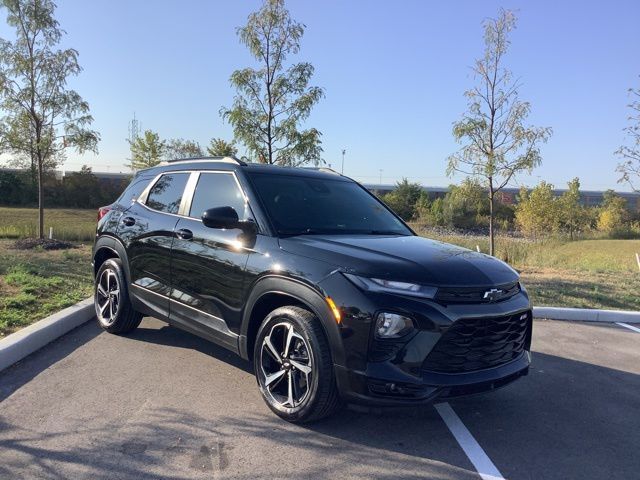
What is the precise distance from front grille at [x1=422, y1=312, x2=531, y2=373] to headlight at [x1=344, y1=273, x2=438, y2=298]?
268mm

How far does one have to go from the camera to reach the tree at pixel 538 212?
4138 cm

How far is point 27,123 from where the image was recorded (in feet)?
47.8

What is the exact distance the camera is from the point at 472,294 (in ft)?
11.5

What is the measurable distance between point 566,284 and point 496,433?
24.2 feet

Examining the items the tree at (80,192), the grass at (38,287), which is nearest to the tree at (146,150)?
the tree at (80,192)

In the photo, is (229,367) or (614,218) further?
(614,218)

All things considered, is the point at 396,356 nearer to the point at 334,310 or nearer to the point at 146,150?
the point at 334,310

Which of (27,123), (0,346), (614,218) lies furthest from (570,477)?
(614,218)

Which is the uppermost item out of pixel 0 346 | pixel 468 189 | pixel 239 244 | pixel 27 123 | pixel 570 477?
pixel 27 123

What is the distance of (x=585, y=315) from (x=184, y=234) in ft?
19.8

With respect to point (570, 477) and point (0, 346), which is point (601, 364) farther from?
point (0, 346)

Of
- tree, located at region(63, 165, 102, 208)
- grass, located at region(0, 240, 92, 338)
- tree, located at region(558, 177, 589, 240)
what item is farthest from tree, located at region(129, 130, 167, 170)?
tree, located at region(558, 177, 589, 240)

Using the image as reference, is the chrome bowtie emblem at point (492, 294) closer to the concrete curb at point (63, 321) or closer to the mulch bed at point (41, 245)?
the concrete curb at point (63, 321)

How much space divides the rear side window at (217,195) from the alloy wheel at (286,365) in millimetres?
1095
